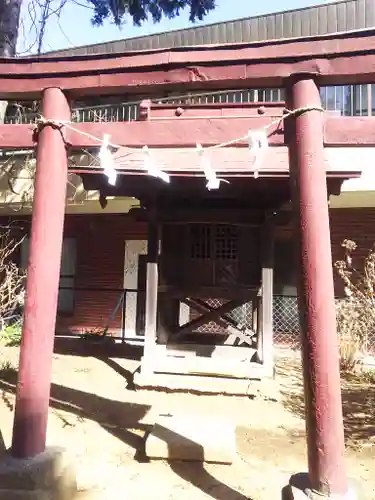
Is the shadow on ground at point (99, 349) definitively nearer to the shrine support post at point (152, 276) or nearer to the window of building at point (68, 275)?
the shrine support post at point (152, 276)

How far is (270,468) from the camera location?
415 centimetres

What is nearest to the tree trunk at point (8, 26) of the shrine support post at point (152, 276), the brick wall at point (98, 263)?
the shrine support post at point (152, 276)

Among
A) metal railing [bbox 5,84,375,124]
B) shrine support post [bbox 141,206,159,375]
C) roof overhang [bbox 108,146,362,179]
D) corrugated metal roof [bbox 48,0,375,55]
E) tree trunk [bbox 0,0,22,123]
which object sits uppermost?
corrugated metal roof [bbox 48,0,375,55]

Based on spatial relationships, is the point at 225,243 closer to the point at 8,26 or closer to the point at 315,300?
the point at 315,300

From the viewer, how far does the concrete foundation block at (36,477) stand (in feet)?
9.66

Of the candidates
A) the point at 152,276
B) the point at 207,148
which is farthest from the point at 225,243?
the point at 207,148

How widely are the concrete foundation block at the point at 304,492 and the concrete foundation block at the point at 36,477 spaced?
1545mm

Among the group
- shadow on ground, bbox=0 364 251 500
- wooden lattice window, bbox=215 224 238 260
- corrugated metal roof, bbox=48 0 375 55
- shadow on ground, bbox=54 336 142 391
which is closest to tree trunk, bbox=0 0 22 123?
corrugated metal roof, bbox=48 0 375 55

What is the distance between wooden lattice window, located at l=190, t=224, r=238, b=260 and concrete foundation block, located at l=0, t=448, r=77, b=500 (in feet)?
14.1

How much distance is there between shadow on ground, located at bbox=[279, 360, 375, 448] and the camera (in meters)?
4.93

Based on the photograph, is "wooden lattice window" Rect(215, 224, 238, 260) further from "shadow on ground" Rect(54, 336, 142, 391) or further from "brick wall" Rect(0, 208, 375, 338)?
→ "brick wall" Rect(0, 208, 375, 338)

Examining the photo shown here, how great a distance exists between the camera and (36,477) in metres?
2.99

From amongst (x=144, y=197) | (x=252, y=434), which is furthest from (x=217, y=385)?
(x=144, y=197)

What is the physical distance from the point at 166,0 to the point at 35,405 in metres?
9.97
